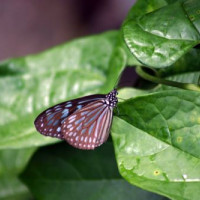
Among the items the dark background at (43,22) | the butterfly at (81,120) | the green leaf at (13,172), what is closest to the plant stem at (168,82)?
the butterfly at (81,120)

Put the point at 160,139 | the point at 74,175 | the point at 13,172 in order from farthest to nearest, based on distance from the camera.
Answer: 1. the point at 13,172
2. the point at 74,175
3. the point at 160,139

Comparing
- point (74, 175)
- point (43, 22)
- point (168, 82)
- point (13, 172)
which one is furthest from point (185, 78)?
point (43, 22)

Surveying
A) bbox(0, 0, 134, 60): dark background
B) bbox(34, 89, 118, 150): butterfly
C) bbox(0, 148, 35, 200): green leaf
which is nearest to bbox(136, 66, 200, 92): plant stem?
bbox(34, 89, 118, 150): butterfly

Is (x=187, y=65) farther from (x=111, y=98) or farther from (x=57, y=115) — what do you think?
(x=57, y=115)

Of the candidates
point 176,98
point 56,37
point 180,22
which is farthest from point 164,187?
point 56,37

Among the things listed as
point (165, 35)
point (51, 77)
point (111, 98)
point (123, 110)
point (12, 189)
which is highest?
point (165, 35)

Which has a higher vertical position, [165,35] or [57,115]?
[165,35]
